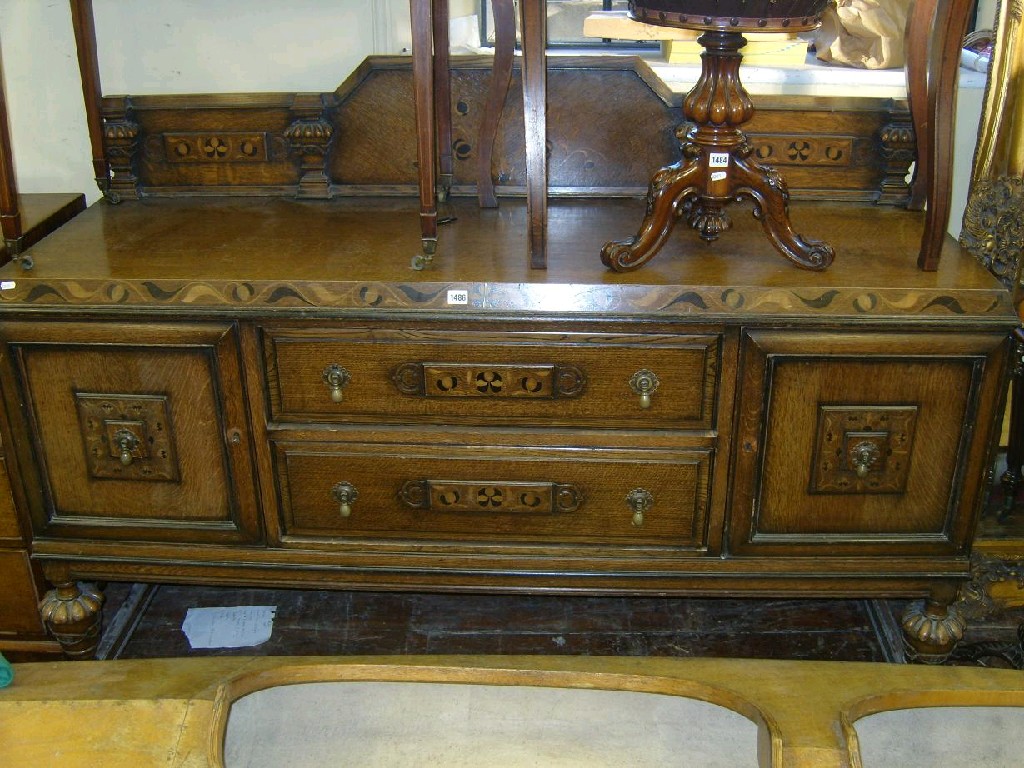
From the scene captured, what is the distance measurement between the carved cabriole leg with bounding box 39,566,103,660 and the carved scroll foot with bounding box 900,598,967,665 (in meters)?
1.65

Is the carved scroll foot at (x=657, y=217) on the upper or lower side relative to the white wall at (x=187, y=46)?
lower

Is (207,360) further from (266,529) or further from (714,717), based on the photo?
(714,717)

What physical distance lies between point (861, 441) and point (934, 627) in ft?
1.50

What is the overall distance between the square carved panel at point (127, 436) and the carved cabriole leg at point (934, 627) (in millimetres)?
1471

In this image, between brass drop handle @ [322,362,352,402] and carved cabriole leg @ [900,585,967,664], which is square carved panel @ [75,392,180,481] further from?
carved cabriole leg @ [900,585,967,664]

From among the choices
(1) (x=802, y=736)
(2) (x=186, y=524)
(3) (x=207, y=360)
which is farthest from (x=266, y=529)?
(1) (x=802, y=736)

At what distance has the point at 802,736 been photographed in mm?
1455

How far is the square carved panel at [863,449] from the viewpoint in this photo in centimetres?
189

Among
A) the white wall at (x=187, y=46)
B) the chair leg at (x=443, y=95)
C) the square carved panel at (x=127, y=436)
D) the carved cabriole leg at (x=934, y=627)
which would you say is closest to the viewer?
the square carved panel at (x=127, y=436)

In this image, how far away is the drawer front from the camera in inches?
78.0

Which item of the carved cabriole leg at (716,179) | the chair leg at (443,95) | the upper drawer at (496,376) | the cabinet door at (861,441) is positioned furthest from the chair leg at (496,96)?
the cabinet door at (861,441)

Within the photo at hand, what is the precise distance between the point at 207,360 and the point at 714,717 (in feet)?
3.49

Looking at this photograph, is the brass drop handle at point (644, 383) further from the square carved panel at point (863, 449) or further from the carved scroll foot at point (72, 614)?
the carved scroll foot at point (72, 614)

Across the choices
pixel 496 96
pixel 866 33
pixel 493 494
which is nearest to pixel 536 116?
pixel 496 96
